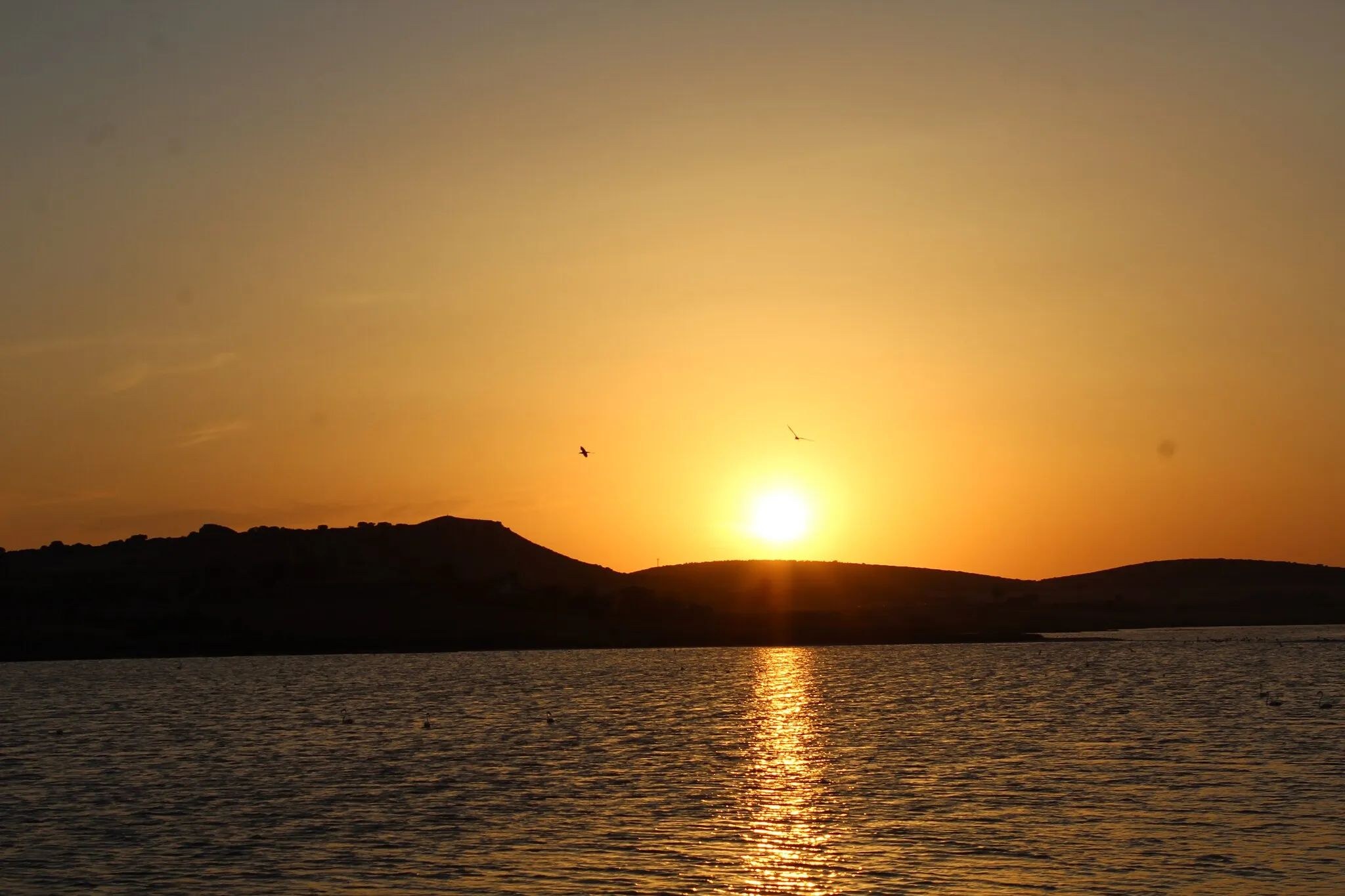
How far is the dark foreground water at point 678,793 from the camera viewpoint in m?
35.9

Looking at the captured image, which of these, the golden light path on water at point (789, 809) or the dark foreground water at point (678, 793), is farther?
the dark foreground water at point (678, 793)

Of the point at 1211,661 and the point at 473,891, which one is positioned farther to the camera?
the point at 1211,661

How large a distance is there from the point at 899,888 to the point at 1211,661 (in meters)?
142

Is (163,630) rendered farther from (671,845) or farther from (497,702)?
(671,845)

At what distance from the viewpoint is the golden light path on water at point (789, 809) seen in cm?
3491

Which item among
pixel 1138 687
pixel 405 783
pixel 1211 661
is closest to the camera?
pixel 405 783

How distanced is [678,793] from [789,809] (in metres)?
5.34

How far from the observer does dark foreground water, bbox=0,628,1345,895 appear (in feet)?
118

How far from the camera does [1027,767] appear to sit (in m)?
57.5

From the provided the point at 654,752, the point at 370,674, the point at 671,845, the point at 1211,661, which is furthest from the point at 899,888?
the point at 1211,661

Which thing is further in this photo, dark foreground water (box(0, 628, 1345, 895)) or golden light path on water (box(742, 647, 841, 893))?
dark foreground water (box(0, 628, 1345, 895))

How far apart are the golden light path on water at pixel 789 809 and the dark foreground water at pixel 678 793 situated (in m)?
0.18

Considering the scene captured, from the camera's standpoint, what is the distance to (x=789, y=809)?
155 ft

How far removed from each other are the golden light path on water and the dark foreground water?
18 cm
